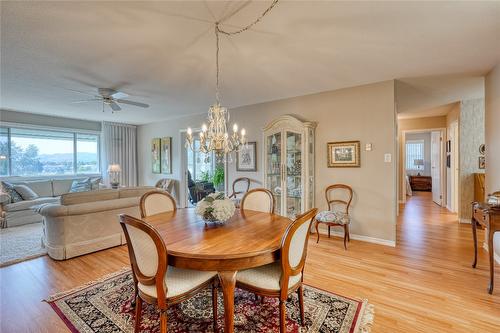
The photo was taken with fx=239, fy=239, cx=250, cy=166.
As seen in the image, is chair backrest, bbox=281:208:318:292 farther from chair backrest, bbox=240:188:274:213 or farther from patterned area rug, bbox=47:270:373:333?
chair backrest, bbox=240:188:274:213

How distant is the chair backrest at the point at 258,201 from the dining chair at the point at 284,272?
980 millimetres

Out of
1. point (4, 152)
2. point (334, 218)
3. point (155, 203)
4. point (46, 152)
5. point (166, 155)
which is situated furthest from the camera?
point (166, 155)

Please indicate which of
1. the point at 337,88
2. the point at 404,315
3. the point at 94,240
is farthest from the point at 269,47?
the point at 94,240

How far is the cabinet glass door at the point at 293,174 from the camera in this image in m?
4.12

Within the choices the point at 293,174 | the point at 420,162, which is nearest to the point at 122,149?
the point at 293,174

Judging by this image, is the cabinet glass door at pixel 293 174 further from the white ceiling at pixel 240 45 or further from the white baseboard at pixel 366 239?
the white ceiling at pixel 240 45

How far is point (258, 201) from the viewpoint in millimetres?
2828

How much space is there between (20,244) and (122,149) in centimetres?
387

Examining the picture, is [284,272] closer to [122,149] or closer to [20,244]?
[20,244]

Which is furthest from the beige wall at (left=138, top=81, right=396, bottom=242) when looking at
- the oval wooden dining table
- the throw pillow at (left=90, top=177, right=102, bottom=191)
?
the throw pillow at (left=90, top=177, right=102, bottom=191)

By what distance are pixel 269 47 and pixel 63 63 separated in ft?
7.97

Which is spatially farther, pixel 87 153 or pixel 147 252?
pixel 87 153

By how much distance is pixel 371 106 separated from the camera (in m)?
3.66

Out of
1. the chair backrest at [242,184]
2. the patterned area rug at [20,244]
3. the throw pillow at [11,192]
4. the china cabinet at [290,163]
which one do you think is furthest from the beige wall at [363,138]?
the throw pillow at [11,192]
